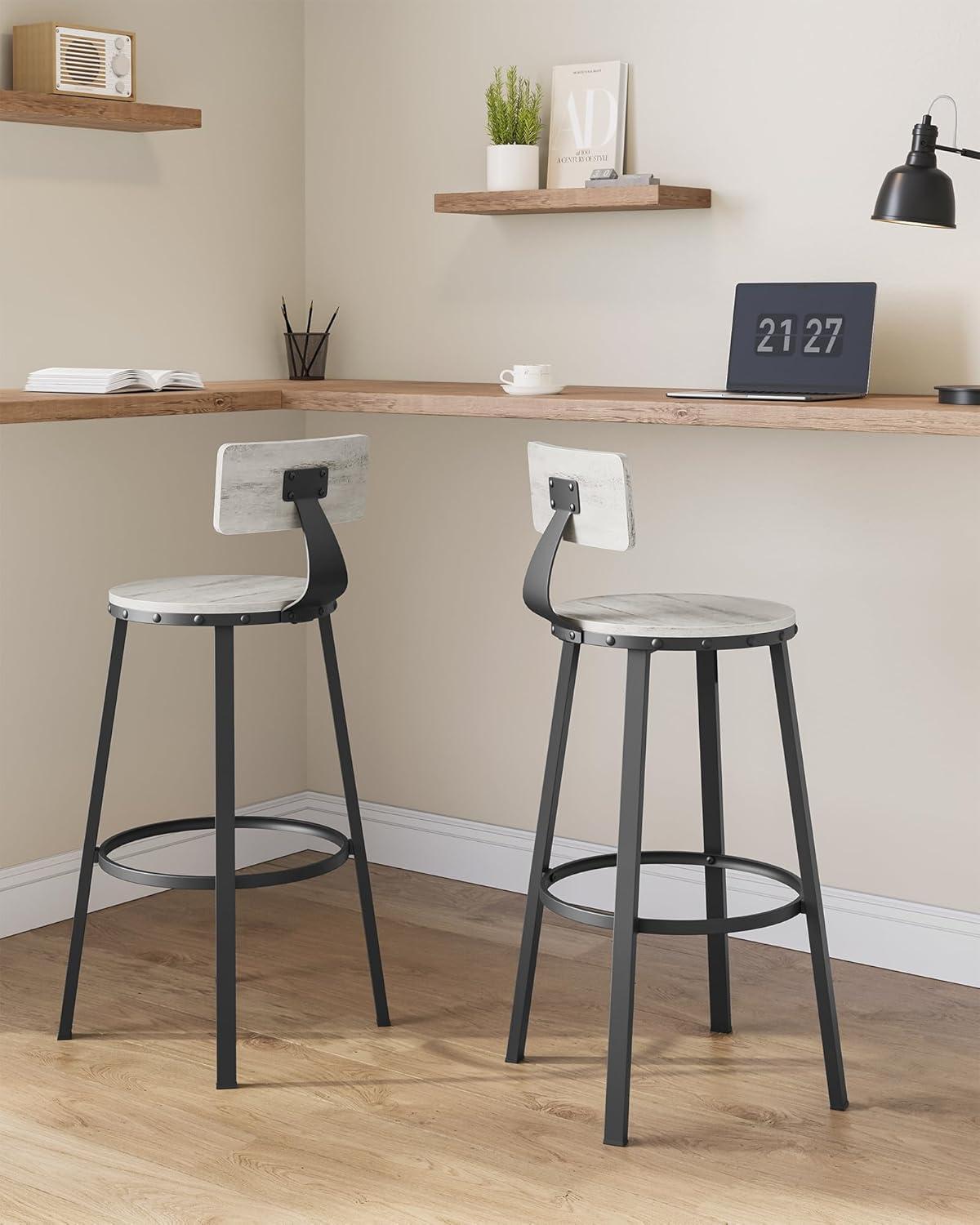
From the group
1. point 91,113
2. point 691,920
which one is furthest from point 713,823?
point 91,113

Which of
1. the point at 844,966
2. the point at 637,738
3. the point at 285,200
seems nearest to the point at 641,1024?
the point at 844,966

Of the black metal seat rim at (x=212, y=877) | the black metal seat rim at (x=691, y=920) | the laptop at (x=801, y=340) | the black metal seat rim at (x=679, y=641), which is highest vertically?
the laptop at (x=801, y=340)

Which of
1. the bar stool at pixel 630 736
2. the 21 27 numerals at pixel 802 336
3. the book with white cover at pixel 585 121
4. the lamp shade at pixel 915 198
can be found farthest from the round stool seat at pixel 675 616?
the book with white cover at pixel 585 121

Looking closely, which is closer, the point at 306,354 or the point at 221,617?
the point at 221,617

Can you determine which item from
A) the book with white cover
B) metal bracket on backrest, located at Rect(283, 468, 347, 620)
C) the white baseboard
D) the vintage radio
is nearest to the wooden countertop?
metal bracket on backrest, located at Rect(283, 468, 347, 620)

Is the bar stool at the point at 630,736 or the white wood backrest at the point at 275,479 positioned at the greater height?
the white wood backrest at the point at 275,479

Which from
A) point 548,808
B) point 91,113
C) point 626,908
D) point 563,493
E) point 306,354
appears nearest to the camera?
point 626,908

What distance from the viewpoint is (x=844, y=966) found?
3.18m

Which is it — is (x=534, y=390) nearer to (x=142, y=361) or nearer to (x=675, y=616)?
(x=675, y=616)

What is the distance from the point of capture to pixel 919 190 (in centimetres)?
261

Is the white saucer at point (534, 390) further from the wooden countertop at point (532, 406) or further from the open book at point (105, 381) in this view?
the open book at point (105, 381)

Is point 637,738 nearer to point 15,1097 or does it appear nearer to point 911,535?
point 911,535

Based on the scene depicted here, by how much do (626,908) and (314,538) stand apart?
0.79 m

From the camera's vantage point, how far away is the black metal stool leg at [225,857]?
260cm
